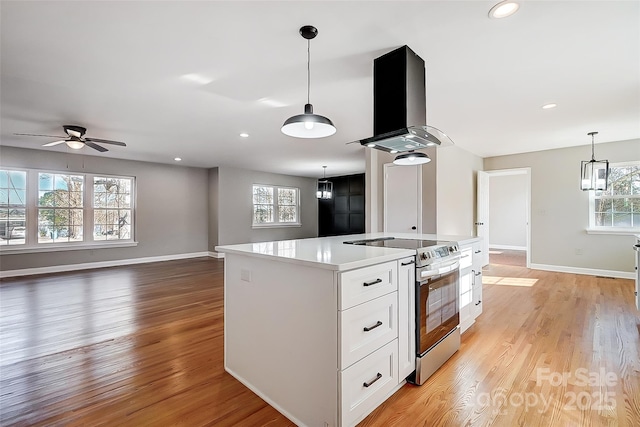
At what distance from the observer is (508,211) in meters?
9.43

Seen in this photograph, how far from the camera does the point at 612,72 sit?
8.91ft

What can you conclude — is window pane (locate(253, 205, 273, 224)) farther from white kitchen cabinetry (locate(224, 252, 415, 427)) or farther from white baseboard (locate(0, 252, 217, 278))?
white kitchen cabinetry (locate(224, 252, 415, 427))

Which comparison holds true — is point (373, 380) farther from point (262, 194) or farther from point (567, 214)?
point (262, 194)

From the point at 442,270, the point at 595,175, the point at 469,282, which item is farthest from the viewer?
the point at 595,175

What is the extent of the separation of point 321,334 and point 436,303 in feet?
3.54

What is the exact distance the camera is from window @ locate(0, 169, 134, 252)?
18.4ft

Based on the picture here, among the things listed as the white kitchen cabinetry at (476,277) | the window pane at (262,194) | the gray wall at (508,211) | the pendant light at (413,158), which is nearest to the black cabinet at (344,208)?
the window pane at (262,194)

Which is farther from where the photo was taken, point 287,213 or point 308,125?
point 287,213

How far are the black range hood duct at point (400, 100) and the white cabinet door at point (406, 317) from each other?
100 cm

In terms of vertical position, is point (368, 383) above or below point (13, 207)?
below

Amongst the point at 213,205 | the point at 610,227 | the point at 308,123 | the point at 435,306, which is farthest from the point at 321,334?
the point at 213,205

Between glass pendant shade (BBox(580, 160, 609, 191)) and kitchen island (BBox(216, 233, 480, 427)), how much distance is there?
537 centimetres

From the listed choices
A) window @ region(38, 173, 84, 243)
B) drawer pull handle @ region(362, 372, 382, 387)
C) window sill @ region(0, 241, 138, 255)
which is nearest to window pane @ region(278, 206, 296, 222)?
window sill @ region(0, 241, 138, 255)

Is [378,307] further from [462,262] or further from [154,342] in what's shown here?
[154,342]
